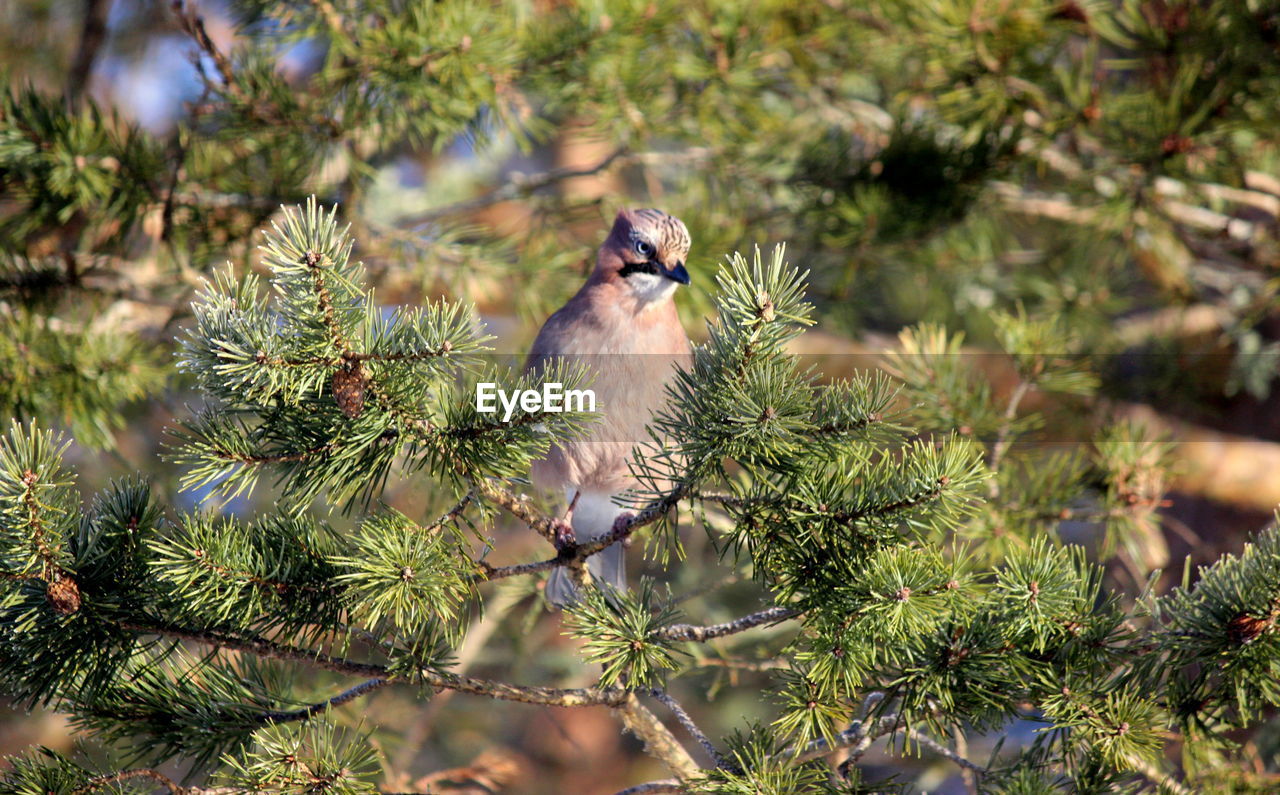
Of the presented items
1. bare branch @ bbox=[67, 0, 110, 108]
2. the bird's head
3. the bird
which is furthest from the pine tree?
bare branch @ bbox=[67, 0, 110, 108]

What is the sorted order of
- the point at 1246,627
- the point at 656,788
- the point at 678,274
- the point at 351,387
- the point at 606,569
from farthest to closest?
the point at 606,569 < the point at 678,274 < the point at 656,788 < the point at 1246,627 < the point at 351,387

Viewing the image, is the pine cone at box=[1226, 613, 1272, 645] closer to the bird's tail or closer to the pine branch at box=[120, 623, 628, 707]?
the pine branch at box=[120, 623, 628, 707]

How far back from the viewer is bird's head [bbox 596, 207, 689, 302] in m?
2.39

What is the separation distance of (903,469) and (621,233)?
1.15m

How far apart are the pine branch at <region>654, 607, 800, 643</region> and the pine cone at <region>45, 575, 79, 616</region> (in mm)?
940

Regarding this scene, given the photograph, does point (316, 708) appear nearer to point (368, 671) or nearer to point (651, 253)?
point (368, 671)

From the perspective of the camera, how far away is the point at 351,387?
1.51m

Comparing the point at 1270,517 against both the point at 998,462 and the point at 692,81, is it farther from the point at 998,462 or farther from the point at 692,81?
the point at 692,81

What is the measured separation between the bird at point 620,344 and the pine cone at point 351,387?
0.76m

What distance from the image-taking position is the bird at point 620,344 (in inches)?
89.3

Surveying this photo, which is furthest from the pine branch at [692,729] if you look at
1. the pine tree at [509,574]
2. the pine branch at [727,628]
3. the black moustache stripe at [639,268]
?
the black moustache stripe at [639,268]

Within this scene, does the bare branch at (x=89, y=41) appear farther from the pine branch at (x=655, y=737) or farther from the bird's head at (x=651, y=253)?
the pine branch at (x=655, y=737)

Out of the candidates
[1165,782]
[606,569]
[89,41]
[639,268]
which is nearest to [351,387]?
[639,268]

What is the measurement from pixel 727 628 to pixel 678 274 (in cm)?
85
